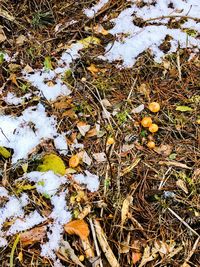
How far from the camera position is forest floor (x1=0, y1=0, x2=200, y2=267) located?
240 centimetres

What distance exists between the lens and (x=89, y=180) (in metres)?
2.64

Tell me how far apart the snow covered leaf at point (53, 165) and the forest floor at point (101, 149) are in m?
0.02

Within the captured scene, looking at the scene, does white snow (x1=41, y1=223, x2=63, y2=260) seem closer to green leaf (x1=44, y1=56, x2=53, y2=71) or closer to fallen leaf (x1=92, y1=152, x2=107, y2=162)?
fallen leaf (x1=92, y1=152, x2=107, y2=162)

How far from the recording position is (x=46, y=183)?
2598mm

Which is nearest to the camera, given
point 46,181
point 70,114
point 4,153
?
point 46,181

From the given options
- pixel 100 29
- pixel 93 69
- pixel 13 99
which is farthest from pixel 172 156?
pixel 100 29

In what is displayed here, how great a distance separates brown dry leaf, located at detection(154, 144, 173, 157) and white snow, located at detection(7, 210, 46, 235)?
93 centimetres

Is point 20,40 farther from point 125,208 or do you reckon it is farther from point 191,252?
point 191,252

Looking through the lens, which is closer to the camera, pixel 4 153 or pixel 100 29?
pixel 4 153

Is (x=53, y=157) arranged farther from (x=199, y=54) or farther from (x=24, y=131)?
(x=199, y=54)

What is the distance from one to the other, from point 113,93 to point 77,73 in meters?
0.36

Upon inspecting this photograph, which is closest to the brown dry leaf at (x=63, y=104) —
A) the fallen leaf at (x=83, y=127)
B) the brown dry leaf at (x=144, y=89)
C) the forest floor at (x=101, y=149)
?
the forest floor at (x=101, y=149)

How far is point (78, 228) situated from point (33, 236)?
28 centimetres

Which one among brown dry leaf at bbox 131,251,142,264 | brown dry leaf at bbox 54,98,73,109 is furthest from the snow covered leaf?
brown dry leaf at bbox 131,251,142,264
